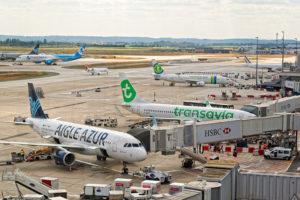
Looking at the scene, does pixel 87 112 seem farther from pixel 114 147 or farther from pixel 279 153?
pixel 279 153

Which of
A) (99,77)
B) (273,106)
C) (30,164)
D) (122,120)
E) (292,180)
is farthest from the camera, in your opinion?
(99,77)

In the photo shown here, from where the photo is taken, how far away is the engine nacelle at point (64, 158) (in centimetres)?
4675

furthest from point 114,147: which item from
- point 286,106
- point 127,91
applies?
point 286,106

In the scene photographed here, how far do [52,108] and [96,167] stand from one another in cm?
4415

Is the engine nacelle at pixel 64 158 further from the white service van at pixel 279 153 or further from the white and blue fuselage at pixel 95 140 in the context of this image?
the white service van at pixel 279 153

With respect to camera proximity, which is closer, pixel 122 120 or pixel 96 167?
pixel 96 167

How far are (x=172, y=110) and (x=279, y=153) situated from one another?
20.1 m

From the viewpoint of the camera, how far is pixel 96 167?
48406 mm

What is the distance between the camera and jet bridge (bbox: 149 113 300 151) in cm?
4516

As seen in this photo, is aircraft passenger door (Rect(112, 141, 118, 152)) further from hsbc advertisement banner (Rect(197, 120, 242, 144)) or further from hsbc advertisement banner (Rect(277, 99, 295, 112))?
hsbc advertisement banner (Rect(277, 99, 295, 112))

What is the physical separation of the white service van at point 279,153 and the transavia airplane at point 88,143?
15674 mm

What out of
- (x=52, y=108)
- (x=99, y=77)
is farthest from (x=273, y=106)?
(x=99, y=77)

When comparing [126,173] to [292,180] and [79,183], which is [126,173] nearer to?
[79,183]

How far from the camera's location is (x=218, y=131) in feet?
162
